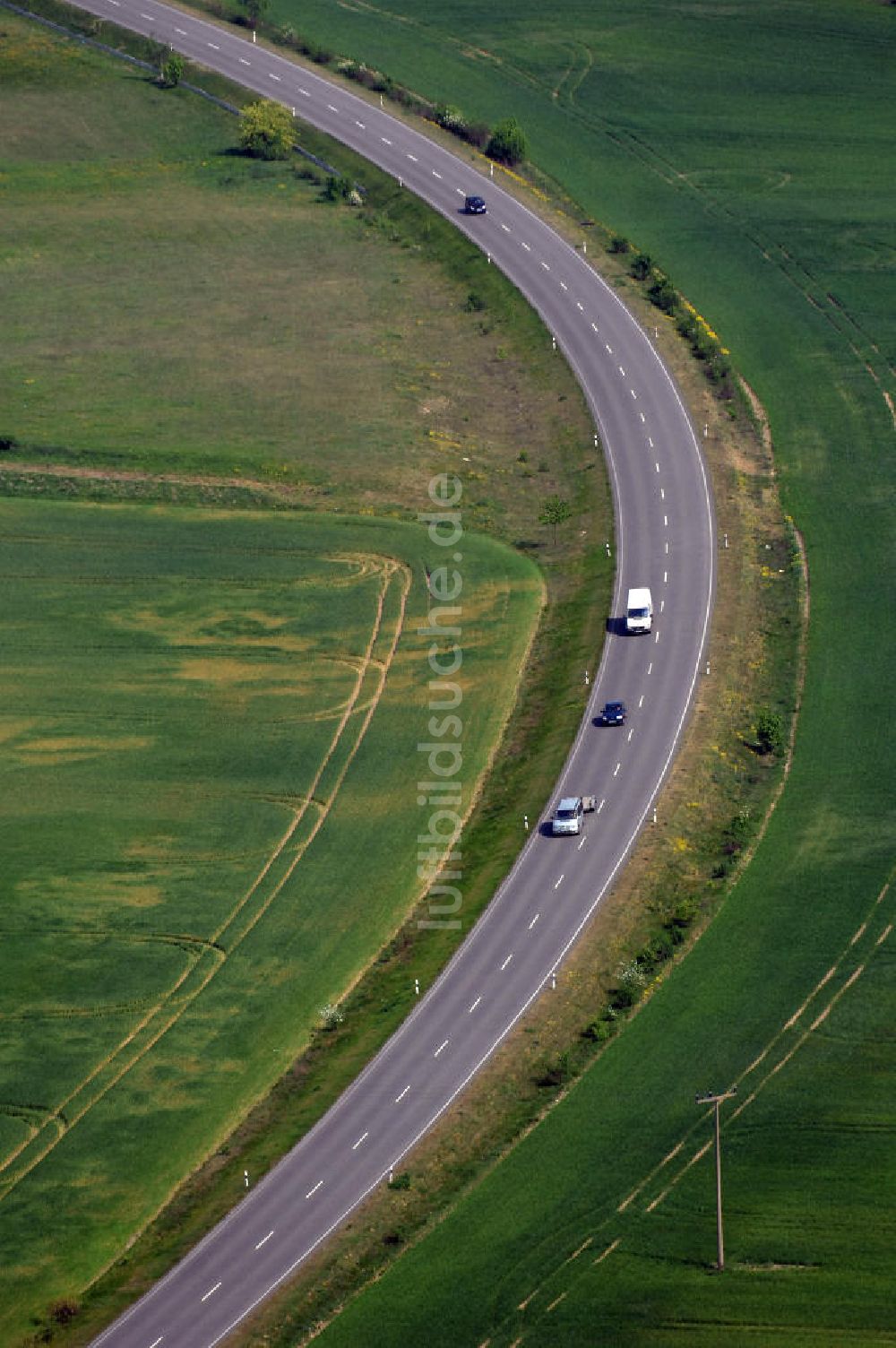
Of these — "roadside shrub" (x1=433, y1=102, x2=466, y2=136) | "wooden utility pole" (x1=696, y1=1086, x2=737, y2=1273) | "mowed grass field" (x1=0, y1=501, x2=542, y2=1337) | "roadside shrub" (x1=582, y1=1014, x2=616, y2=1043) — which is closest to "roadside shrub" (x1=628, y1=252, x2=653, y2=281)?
"roadside shrub" (x1=433, y1=102, x2=466, y2=136)

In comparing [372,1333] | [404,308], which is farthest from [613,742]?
[404,308]

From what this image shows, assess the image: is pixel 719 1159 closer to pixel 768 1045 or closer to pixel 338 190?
pixel 768 1045

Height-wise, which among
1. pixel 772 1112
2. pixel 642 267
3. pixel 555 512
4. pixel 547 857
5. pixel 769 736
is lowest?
pixel 772 1112

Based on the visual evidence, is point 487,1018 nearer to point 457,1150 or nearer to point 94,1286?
point 457,1150

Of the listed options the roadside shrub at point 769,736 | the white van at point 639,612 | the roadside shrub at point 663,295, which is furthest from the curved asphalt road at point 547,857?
the roadside shrub at point 769,736

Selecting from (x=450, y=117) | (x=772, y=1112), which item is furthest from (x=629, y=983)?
(x=450, y=117)
